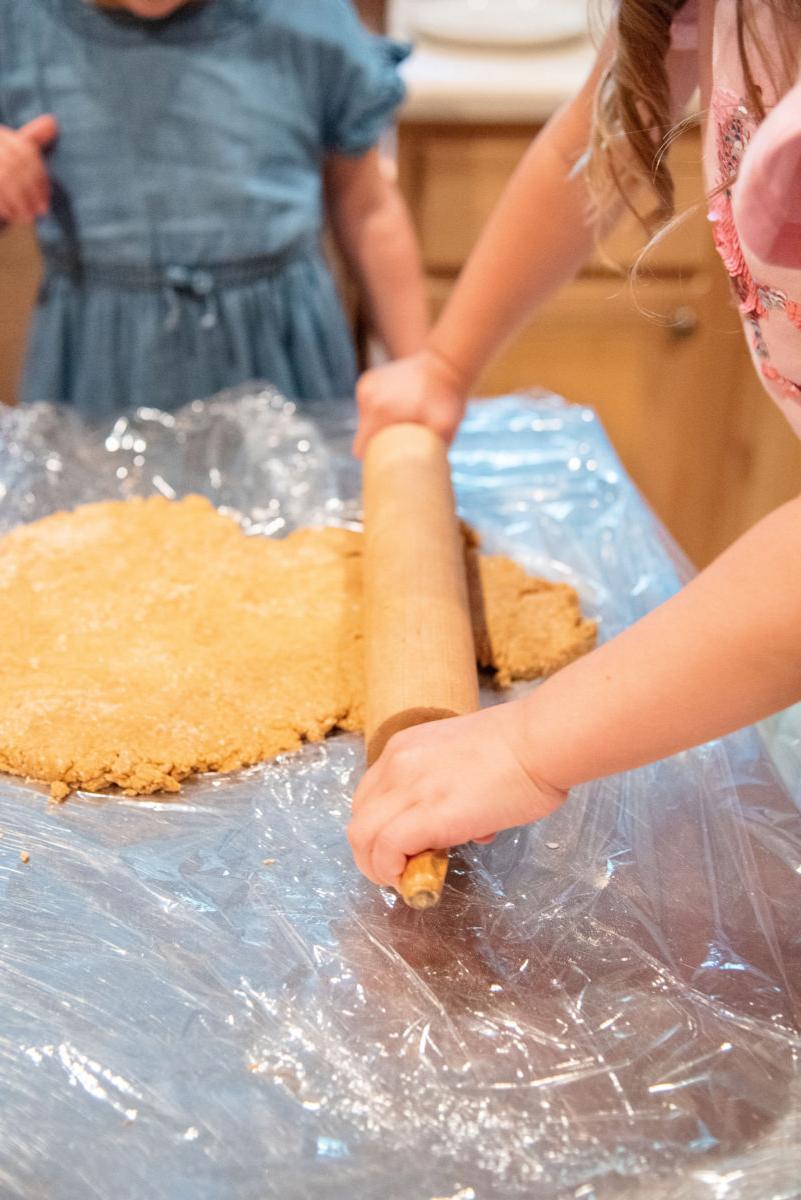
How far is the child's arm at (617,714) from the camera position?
1.42 feet

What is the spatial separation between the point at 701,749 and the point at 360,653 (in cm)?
20

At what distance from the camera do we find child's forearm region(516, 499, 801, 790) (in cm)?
43

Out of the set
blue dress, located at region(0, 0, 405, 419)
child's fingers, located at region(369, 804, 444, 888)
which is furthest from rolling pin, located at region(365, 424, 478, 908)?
blue dress, located at region(0, 0, 405, 419)

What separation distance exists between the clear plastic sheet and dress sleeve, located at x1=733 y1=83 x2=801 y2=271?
287 mm

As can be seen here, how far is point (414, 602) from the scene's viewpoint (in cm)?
62

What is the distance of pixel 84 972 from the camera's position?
1.56ft

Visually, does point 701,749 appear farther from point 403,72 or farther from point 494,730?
point 403,72

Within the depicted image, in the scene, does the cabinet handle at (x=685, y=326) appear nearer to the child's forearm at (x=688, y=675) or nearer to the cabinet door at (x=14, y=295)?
the cabinet door at (x=14, y=295)

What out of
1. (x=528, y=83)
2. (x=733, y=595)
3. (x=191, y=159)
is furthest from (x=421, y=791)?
(x=528, y=83)

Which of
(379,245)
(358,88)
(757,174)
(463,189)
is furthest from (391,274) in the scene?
(757,174)

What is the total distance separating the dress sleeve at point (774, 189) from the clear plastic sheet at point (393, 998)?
0.29 metres

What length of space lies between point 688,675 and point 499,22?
1.43m

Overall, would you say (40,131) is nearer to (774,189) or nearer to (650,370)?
(774,189)

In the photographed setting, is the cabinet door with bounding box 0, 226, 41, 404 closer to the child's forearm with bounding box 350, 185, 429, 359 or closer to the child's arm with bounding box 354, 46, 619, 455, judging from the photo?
the child's forearm with bounding box 350, 185, 429, 359
